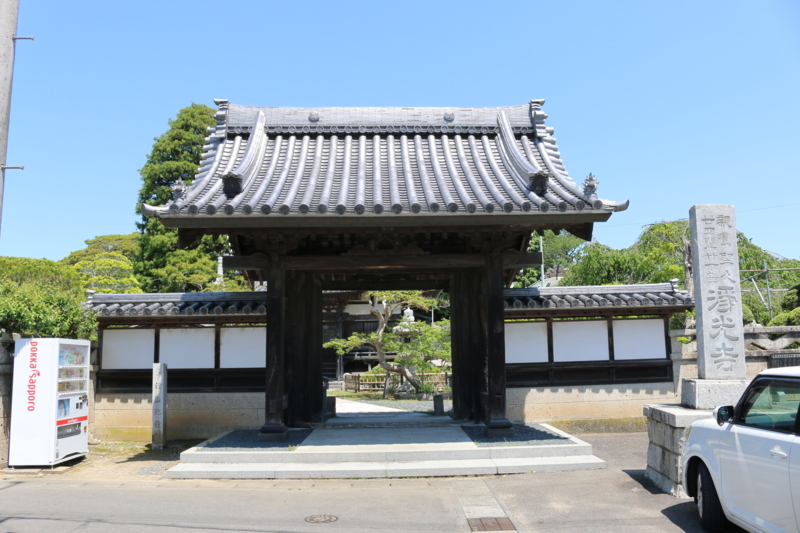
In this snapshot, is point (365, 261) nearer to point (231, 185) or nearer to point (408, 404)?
point (231, 185)

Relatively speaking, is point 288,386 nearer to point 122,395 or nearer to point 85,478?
point 85,478

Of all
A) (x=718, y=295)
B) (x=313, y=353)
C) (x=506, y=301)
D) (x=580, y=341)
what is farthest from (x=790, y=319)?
(x=313, y=353)

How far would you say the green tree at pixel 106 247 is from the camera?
162 feet

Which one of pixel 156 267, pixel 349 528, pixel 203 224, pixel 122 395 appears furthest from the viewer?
pixel 156 267

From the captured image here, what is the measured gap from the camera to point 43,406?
10.0 meters

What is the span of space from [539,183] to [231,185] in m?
5.12

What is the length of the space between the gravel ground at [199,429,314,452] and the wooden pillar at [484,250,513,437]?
3.38 m

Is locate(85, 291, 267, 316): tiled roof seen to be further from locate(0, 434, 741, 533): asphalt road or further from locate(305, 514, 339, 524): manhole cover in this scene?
locate(305, 514, 339, 524): manhole cover

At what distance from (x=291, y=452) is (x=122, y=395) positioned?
572cm

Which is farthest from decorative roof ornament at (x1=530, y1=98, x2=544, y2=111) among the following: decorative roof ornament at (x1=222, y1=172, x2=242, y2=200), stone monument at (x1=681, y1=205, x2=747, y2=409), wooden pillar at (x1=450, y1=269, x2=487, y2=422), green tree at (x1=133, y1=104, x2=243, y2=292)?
green tree at (x1=133, y1=104, x2=243, y2=292)

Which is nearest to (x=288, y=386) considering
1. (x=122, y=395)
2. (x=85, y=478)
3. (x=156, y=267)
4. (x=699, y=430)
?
(x=85, y=478)

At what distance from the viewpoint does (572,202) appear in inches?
364

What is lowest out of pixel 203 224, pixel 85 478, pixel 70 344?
pixel 85 478

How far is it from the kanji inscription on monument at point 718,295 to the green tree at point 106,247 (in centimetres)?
4872
